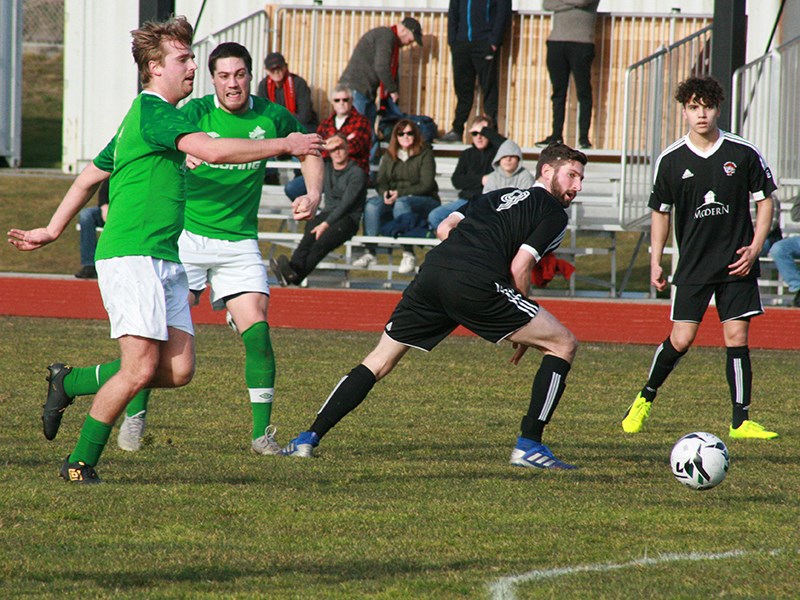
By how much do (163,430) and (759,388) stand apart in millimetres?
4693

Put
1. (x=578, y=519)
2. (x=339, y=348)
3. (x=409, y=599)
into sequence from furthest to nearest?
(x=339, y=348), (x=578, y=519), (x=409, y=599)

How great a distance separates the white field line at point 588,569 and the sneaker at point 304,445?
239cm

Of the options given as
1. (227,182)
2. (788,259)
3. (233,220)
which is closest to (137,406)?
(233,220)

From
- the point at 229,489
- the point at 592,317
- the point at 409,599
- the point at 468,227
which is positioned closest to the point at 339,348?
the point at 592,317

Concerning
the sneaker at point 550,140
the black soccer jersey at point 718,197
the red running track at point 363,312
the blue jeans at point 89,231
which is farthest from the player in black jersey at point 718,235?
the blue jeans at point 89,231

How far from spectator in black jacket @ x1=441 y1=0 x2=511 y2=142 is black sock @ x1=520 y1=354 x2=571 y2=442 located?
10975 millimetres

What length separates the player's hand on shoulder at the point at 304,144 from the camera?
554 cm

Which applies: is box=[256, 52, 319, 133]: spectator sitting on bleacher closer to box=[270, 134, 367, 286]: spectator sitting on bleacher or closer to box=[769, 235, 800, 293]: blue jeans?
box=[270, 134, 367, 286]: spectator sitting on bleacher

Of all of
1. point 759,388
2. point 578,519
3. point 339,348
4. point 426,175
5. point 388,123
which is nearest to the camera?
point 578,519

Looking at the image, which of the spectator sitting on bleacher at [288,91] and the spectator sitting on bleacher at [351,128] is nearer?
the spectator sitting on bleacher at [351,128]

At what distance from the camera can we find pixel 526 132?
1917 centimetres

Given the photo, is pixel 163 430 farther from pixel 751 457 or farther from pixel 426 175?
pixel 426 175

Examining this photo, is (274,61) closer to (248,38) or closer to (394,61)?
(394,61)

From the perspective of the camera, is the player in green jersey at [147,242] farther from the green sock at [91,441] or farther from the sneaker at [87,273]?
the sneaker at [87,273]
